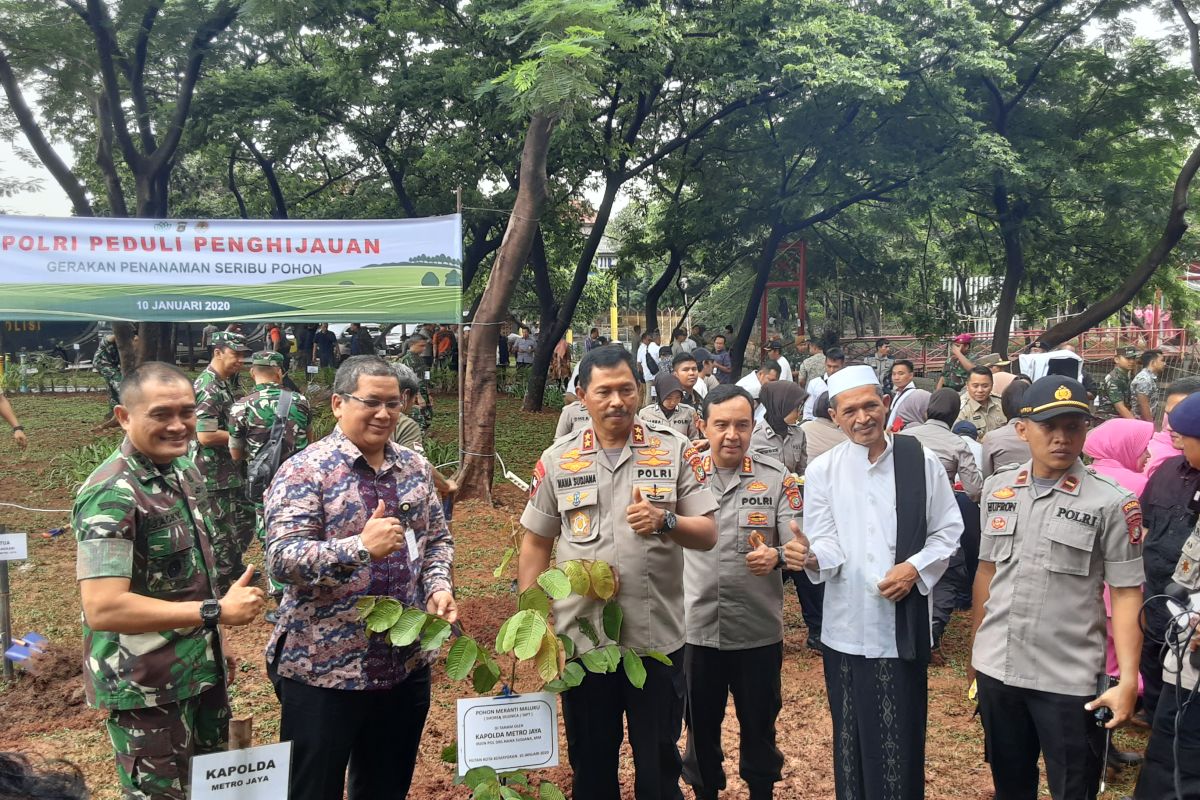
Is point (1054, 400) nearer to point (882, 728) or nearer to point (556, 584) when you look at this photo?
point (882, 728)

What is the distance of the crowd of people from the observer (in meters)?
2.33

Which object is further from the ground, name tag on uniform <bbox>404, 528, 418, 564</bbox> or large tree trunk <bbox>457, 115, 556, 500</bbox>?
large tree trunk <bbox>457, 115, 556, 500</bbox>

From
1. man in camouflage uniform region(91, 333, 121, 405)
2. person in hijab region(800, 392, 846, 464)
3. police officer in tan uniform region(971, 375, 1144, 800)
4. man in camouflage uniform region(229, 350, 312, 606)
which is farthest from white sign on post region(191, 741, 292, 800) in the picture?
man in camouflage uniform region(91, 333, 121, 405)

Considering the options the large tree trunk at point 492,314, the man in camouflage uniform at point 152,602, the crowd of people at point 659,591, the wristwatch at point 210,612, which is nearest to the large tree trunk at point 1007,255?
the large tree trunk at point 492,314

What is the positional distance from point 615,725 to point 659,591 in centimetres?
46

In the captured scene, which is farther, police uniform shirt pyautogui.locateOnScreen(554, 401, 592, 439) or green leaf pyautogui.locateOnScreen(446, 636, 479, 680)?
police uniform shirt pyautogui.locateOnScreen(554, 401, 592, 439)

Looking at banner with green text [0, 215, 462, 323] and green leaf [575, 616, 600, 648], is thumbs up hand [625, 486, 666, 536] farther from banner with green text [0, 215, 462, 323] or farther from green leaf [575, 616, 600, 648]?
banner with green text [0, 215, 462, 323]

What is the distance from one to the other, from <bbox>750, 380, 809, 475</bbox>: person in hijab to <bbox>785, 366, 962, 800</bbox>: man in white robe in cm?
231

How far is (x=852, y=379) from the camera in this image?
2928 millimetres

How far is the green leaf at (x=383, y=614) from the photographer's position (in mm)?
2262

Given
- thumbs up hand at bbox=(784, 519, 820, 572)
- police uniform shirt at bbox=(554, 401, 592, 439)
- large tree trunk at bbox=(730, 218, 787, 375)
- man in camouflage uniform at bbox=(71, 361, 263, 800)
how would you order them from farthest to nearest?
large tree trunk at bbox=(730, 218, 787, 375), police uniform shirt at bbox=(554, 401, 592, 439), thumbs up hand at bbox=(784, 519, 820, 572), man in camouflage uniform at bbox=(71, 361, 263, 800)

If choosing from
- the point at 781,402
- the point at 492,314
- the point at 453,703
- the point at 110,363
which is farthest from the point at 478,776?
the point at 110,363

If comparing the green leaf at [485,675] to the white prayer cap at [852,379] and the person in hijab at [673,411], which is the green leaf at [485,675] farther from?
the person in hijab at [673,411]

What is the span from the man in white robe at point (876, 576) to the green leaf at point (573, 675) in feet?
2.96
